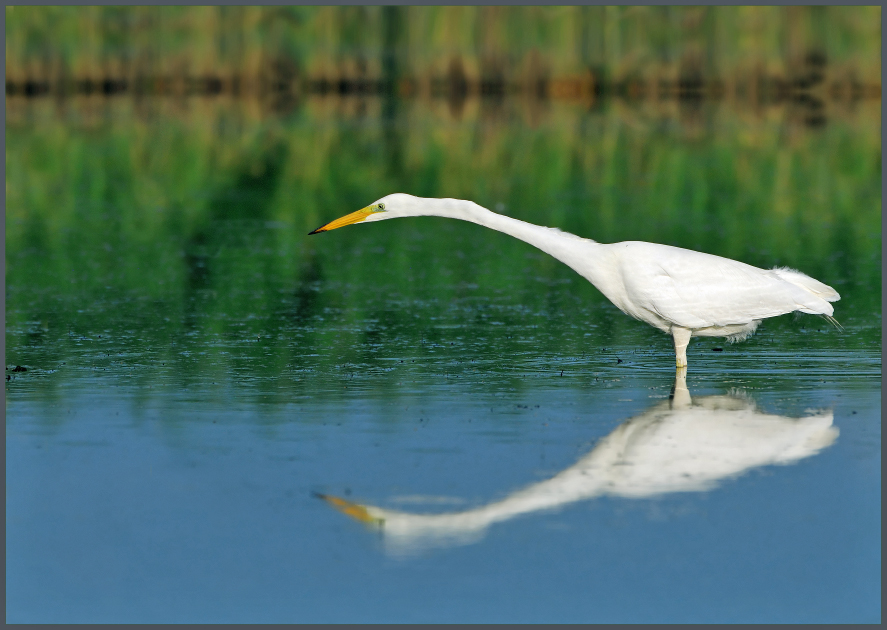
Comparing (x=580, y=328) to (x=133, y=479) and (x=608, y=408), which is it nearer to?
(x=608, y=408)

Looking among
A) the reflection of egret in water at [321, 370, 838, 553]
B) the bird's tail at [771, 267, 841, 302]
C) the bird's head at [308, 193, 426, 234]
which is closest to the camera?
the reflection of egret in water at [321, 370, 838, 553]

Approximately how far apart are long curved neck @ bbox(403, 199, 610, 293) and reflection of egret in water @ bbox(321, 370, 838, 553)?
1.55 meters

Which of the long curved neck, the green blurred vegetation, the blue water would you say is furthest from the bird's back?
the green blurred vegetation

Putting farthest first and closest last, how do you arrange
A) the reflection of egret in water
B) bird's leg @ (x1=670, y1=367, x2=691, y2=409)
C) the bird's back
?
the bird's back < bird's leg @ (x1=670, y1=367, x2=691, y2=409) < the reflection of egret in water

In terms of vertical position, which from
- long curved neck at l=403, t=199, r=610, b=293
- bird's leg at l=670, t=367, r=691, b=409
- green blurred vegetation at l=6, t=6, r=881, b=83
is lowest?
bird's leg at l=670, t=367, r=691, b=409

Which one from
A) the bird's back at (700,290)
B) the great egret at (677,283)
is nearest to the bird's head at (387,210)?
the great egret at (677,283)

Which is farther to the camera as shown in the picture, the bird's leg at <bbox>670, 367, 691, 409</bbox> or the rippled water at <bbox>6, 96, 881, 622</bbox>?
the bird's leg at <bbox>670, 367, 691, 409</bbox>

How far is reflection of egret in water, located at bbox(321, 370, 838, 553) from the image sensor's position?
24.1 feet

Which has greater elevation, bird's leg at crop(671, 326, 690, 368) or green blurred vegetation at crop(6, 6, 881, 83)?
green blurred vegetation at crop(6, 6, 881, 83)

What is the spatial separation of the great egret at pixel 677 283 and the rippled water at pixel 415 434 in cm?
52

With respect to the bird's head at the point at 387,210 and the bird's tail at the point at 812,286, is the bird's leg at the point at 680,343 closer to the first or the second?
the bird's tail at the point at 812,286

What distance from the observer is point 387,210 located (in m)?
11.6

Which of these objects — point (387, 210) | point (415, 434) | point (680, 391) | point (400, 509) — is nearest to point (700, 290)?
point (680, 391)

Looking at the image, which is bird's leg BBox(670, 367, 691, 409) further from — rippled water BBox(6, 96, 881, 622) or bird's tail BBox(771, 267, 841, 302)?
bird's tail BBox(771, 267, 841, 302)
